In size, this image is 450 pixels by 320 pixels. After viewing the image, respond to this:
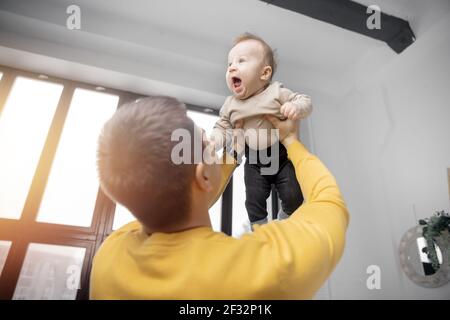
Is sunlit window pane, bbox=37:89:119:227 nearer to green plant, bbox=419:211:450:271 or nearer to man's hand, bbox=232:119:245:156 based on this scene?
man's hand, bbox=232:119:245:156

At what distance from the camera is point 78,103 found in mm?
2176

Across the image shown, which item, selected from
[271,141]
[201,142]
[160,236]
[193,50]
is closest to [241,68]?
[271,141]

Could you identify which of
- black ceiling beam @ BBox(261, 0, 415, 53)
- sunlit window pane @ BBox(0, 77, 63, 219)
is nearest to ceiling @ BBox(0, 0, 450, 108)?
black ceiling beam @ BBox(261, 0, 415, 53)

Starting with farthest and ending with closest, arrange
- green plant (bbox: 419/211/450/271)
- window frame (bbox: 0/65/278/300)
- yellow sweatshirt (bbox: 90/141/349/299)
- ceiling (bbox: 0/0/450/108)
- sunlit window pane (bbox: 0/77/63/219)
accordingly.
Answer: ceiling (bbox: 0/0/450/108) < sunlit window pane (bbox: 0/77/63/219) < window frame (bbox: 0/65/278/300) < green plant (bbox: 419/211/450/271) < yellow sweatshirt (bbox: 90/141/349/299)

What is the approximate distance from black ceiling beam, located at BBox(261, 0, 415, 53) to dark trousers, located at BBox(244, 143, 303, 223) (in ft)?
4.19

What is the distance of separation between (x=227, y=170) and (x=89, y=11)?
190cm

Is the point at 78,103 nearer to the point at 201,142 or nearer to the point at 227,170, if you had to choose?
the point at 227,170

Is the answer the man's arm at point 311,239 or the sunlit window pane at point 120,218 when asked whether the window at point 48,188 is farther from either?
the man's arm at point 311,239

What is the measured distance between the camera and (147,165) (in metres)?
0.43

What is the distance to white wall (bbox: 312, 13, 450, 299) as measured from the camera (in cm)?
169

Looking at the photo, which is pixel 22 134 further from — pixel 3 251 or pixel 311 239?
pixel 311 239

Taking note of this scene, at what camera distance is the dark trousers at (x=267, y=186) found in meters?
0.82

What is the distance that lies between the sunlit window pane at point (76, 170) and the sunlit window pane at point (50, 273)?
183mm


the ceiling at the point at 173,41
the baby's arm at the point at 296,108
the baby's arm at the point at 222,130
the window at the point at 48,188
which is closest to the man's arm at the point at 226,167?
the baby's arm at the point at 222,130
